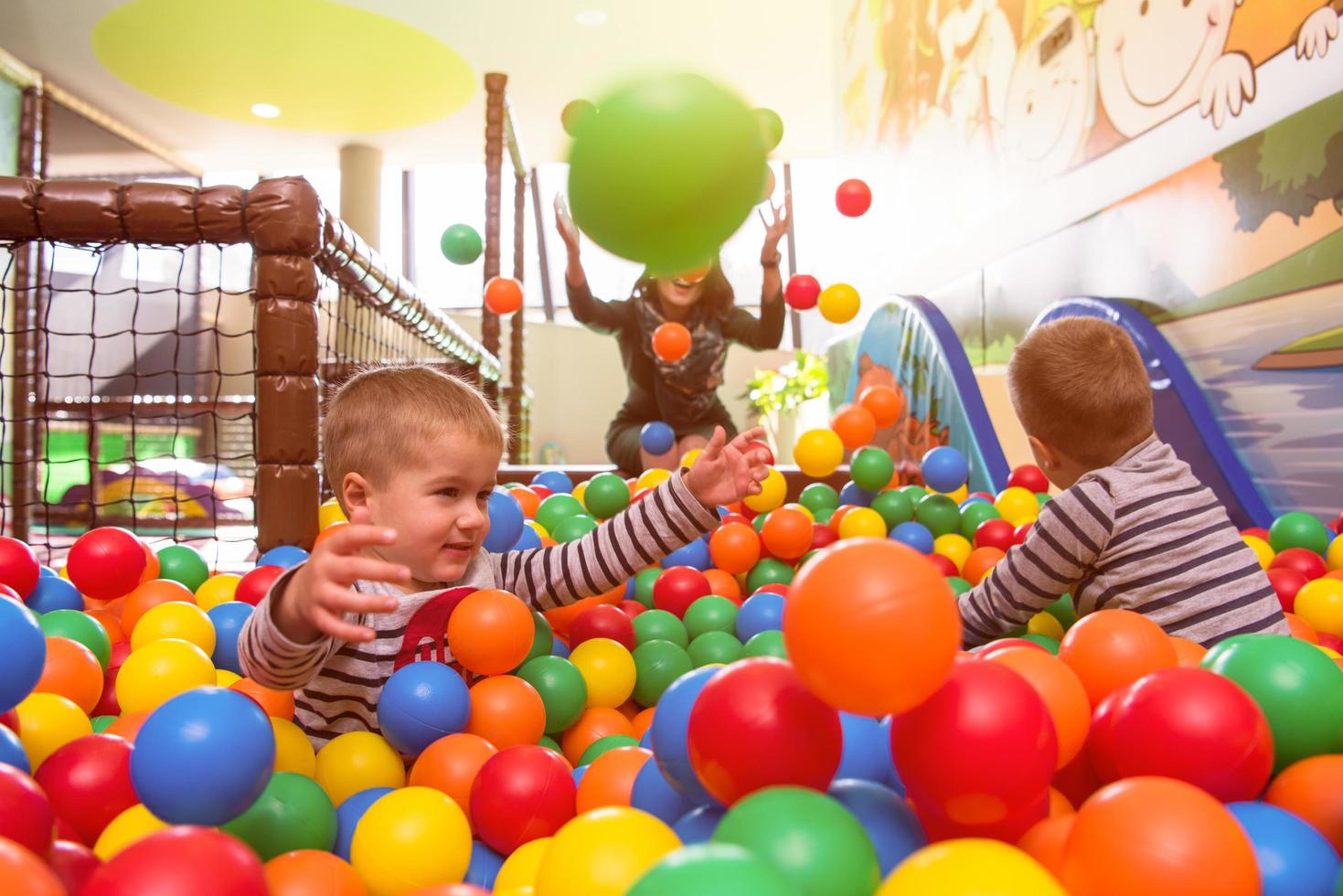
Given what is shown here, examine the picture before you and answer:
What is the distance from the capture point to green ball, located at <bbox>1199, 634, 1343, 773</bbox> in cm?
→ 68

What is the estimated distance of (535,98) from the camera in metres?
6.16

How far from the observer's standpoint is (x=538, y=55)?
556 cm

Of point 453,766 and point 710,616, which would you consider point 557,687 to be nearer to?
point 453,766

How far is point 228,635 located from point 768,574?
90 centimetres

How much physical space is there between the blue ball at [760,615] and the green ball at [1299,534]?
0.90 meters

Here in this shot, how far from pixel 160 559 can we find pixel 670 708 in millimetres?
1317

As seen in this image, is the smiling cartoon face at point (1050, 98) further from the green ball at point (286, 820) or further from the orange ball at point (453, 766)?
the green ball at point (286, 820)

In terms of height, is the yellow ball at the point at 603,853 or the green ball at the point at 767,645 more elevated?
the yellow ball at the point at 603,853

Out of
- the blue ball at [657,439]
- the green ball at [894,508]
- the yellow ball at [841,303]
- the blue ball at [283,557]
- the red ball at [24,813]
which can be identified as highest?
the yellow ball at [841,303]

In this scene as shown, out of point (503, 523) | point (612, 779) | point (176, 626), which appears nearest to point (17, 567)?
point (176, 626)

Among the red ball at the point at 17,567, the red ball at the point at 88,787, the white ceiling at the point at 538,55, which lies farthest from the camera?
the white ceiling at the point at 538,55

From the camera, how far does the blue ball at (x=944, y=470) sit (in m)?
2.08

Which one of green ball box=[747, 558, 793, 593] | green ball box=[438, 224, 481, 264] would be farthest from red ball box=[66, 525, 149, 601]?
green ball box=[438, 224, 481, 264]

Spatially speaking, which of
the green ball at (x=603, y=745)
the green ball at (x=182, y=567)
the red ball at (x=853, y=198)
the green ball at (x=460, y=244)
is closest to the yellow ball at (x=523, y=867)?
the green ball at (x=603, y=745)
